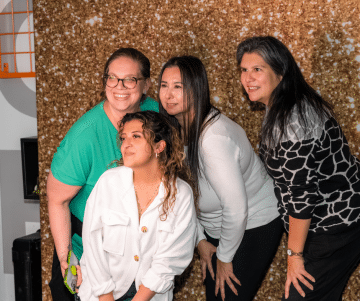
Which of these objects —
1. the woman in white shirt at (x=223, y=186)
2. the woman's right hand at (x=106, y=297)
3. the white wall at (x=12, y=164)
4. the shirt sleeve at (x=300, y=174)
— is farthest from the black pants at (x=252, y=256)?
the white wall at (x=12, y=164)

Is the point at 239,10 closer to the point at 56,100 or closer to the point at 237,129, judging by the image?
the point at 237,129

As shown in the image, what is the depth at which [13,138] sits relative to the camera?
2.85 meters

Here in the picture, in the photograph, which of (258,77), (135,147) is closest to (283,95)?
(258,77)

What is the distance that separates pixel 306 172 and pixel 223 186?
28cm

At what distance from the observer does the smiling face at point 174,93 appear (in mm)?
1393

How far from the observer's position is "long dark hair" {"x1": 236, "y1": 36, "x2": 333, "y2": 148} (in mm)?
1217

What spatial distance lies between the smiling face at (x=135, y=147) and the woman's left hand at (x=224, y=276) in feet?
1.70

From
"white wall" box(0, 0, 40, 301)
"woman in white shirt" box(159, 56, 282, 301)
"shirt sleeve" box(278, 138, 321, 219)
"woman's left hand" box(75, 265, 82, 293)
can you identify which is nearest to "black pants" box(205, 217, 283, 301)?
"woman in white shirt" box(159, 56, 282, 301)

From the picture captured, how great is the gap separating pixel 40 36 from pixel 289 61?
4.61 feet

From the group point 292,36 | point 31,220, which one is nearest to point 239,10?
point 292,36

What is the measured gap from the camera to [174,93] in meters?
1.40

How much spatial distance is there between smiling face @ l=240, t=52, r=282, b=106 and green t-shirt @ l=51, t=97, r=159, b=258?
542 millimetres

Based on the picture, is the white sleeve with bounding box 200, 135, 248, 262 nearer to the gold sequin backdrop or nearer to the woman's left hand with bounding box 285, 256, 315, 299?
the woman's left hand with bounding box 285, 256, 315, 299

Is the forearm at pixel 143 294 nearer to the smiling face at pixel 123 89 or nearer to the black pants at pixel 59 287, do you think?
the black pants at pixel 59 287
